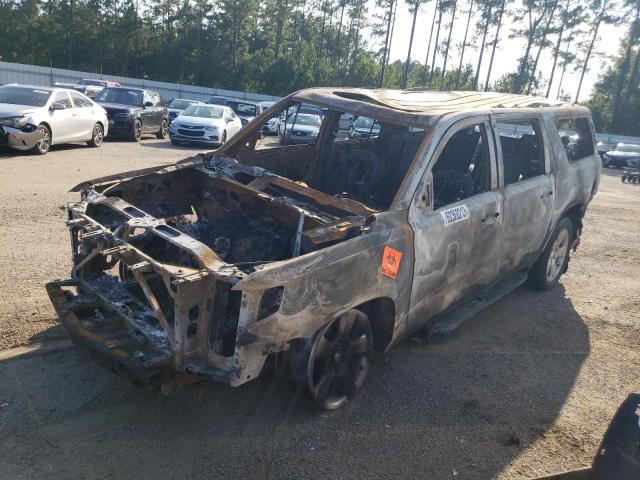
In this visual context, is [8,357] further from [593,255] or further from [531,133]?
[593,255]

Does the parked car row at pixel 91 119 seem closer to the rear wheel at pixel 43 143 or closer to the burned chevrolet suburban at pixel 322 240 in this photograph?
the rear wheel at pixel 43 143

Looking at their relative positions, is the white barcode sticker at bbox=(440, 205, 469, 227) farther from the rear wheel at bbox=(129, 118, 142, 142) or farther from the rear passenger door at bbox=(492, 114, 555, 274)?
the rear wheel at bbox=(129, 118, 142, 142)

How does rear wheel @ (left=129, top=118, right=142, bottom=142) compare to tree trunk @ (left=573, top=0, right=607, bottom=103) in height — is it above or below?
below

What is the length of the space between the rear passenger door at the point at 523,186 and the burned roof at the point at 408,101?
26cm

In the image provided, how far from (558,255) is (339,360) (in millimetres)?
3761

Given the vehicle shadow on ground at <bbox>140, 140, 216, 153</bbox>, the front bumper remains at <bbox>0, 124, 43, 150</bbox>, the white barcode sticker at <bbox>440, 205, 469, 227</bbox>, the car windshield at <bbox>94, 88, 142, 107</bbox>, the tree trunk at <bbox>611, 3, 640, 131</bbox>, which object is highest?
the tree trunk at <bbox>611, 3, 640, 131</bbox>

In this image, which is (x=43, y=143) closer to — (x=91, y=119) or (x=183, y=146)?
(x=91, y=119)

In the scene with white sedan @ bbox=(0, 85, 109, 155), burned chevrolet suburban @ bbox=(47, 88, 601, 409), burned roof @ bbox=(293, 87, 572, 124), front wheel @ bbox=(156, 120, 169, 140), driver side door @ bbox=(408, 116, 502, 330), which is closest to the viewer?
burned chevrolet suburban @ bbox=(47, 88, 601, 409)

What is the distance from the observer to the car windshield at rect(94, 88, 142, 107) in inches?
667

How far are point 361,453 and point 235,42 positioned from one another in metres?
56.5

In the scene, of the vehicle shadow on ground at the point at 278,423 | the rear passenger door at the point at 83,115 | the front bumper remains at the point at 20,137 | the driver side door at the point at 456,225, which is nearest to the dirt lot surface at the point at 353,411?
the vehicle shadow on ground at the point at 278,423

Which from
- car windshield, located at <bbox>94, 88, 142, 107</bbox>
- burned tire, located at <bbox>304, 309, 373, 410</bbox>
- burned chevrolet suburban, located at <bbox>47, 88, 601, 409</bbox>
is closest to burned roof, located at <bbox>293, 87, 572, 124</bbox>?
burned chevrolet suburban, located at <bbox>47, 88, 601, 409</bbox>

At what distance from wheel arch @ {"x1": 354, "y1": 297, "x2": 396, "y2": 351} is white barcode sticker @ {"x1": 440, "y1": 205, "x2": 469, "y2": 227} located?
0.73m

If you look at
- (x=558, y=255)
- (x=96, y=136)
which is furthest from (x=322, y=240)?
(x=96, y=136)
